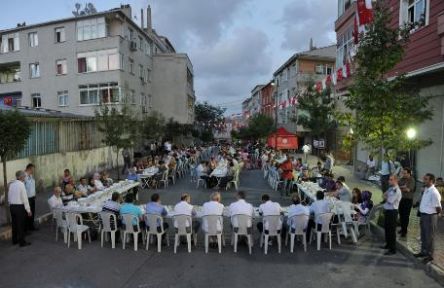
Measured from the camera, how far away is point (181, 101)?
4353cm

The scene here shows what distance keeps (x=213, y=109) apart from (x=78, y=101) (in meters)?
52.0

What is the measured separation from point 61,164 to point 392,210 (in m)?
16.2

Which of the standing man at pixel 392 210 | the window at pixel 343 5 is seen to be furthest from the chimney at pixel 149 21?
the standing man at pixel 392 210

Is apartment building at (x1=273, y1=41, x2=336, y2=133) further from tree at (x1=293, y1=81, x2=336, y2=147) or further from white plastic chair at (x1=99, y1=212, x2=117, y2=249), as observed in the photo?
white plastic chair at (x1=99, y1=212, x2=117, y2=249)

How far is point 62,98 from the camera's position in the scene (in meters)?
A: 34.3

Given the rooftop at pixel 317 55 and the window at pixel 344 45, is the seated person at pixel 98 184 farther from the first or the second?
the rooftop at pixel 317 55

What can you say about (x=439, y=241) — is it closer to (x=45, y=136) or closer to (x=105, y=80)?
(x=45, y=136)

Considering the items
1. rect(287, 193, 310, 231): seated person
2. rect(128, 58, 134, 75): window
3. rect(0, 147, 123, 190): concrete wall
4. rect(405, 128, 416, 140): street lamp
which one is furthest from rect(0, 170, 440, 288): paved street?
rect(128, 58, 134, 75): window

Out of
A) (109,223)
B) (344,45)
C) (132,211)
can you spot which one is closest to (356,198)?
(132,211)

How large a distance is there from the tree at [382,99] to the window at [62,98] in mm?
28827

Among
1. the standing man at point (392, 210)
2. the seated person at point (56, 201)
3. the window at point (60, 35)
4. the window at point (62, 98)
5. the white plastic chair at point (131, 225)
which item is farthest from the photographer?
the window at point (62, 98)

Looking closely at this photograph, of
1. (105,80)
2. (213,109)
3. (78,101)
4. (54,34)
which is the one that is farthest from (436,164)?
(213,109)

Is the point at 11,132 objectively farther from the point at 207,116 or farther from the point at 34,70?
the point at 207,116

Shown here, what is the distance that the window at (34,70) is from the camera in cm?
3488
